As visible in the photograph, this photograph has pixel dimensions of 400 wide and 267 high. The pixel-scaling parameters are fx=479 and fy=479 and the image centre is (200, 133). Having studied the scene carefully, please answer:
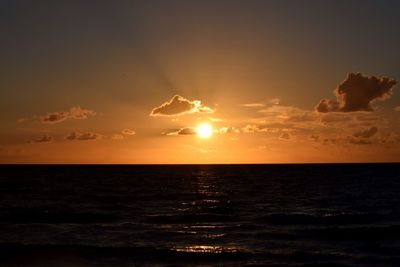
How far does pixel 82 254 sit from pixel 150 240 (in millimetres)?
5775

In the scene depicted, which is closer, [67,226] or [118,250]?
[118,250]

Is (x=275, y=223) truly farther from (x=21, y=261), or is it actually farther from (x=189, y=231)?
(x=21, y=261)

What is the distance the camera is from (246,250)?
97.2 ft

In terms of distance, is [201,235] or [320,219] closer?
[201,235]

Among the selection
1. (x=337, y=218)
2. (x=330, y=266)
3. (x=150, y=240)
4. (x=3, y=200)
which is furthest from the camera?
(x=3, y=200)

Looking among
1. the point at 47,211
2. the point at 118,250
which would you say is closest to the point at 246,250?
the point at 118,250

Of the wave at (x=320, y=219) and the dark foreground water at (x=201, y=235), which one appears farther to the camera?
the wave at (x=320, y=219)

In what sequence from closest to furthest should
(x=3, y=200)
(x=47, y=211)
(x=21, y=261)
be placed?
(x=21, y=261) → (x=47, y=211) → (x=3, y=200)

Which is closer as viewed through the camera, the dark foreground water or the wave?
the dark foreground water

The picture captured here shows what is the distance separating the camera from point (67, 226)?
132ft

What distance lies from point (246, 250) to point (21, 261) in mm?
13244

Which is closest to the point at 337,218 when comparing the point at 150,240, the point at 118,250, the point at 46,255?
the point at 150,240

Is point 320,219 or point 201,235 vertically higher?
point 320,219

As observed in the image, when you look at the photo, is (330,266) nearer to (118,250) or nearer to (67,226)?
(118,250)
